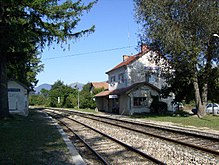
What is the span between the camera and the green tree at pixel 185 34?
2319 cm

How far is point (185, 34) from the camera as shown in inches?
961

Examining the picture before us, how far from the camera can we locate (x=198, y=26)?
24031 millimetres

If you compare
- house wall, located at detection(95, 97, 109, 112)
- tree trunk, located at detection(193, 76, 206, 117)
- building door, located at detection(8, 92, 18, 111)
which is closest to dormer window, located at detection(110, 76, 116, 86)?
house wall, located at detection(95, 97, 109, 112)

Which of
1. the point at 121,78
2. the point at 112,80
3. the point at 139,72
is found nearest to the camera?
the point at 139,72

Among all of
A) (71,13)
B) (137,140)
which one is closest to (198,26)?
(71,13)

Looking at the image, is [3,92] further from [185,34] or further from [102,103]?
[102,103]

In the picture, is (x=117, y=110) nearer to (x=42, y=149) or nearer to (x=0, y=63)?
(x=0, y=63)

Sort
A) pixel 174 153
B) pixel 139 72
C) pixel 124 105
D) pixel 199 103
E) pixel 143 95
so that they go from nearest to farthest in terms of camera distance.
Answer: pixel 174 153 → pixel 199 103 → pixel 143 95 → pixel 124 105 → pixel 139 72

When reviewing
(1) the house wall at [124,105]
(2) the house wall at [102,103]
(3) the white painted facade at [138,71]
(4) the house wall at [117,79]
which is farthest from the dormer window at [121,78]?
(2) the house wall at [102,103]

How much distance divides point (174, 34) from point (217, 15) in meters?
3.77

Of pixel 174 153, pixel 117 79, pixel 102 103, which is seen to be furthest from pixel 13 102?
pixel 174 153

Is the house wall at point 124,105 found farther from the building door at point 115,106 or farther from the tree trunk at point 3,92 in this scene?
the tree trunk at point 3,92

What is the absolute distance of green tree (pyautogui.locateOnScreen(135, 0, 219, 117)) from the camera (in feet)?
76.1

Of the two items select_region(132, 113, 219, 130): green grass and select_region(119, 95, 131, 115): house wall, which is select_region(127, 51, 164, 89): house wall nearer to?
select_region(119, 95, 131, 115): house wall
